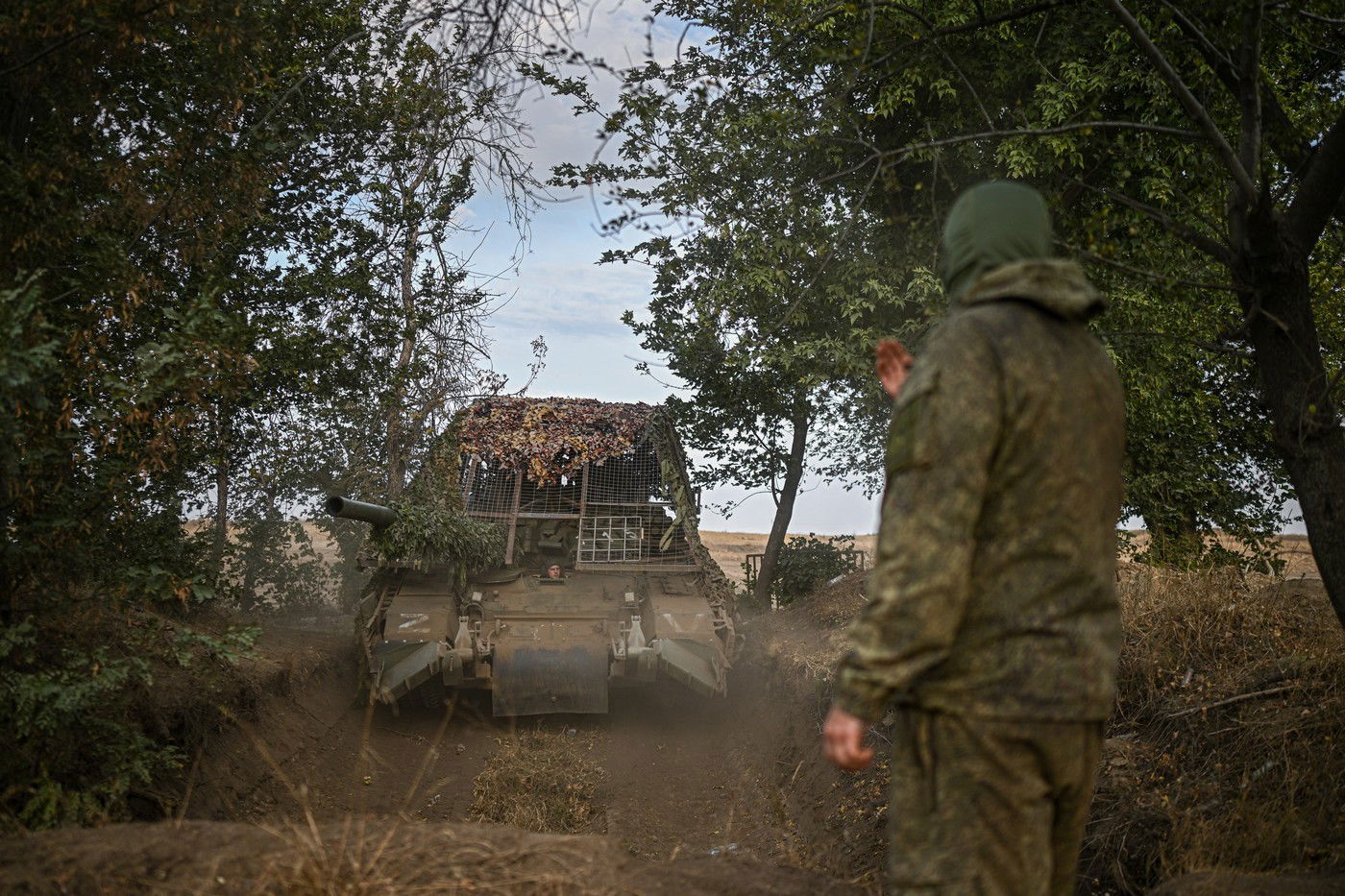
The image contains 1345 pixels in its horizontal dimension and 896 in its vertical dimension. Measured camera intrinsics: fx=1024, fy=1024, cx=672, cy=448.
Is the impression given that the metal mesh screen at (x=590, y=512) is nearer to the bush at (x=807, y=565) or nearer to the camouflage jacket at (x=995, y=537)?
the bush at (x=807, y=565)

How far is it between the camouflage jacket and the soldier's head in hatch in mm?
104

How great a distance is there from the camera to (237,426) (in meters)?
10.7

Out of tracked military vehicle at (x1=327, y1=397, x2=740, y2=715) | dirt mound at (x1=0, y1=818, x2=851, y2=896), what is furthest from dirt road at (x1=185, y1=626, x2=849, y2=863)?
dirt mound at (x1=0, y1=818, x2=851, y2=896)

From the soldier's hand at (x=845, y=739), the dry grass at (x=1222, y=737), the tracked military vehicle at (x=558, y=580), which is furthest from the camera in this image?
the tracked military vehicle at (x=558, y=580)

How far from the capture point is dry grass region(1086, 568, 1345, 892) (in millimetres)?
4832

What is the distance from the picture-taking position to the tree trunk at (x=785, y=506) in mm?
18781

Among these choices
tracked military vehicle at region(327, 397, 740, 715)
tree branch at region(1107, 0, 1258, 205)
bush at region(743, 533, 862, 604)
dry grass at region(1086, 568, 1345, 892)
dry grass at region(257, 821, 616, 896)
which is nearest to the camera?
dry grass at region(257, 821, 616, 896)

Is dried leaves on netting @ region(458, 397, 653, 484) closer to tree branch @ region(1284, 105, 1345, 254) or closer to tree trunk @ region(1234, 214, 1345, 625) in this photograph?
tree trunk @ region(1234, 214, 1345, 625)

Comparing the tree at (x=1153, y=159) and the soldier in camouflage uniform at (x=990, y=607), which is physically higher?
the tree at (x=1153, y=159)

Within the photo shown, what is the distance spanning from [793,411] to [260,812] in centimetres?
1220

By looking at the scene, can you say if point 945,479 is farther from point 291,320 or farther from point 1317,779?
point 291,320

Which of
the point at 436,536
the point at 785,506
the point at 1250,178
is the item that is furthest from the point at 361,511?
the point at 785,506

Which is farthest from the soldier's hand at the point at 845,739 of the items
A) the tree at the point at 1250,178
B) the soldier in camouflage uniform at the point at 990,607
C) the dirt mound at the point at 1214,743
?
the tree at the point at 1250,178

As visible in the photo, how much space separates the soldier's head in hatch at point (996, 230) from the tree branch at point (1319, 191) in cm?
335
